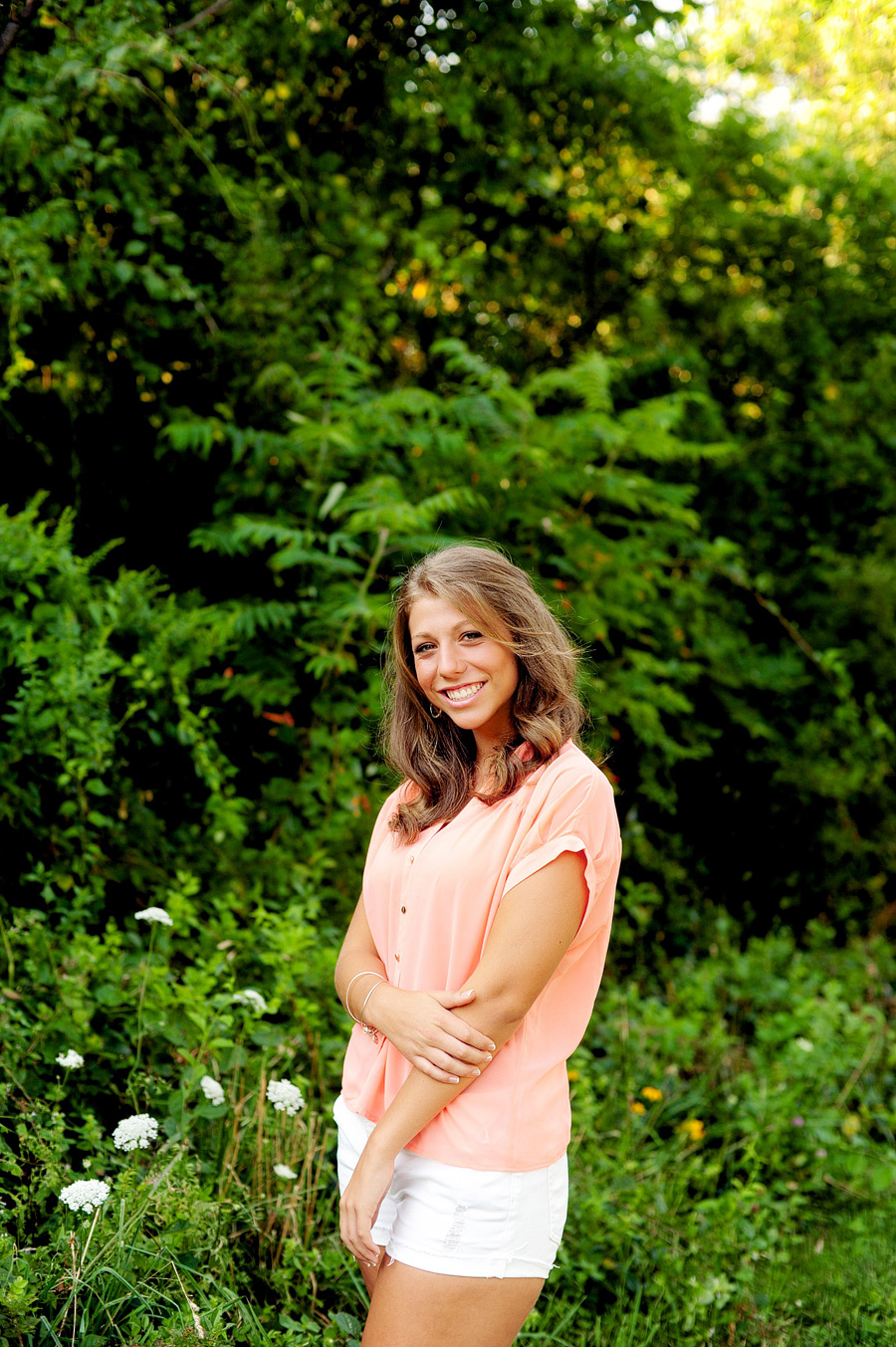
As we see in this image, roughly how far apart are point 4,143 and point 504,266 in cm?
370

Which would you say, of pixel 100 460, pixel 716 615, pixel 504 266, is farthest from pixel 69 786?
pixel 504 266

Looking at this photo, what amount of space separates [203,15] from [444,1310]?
4.90m

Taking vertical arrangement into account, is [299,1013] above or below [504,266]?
below

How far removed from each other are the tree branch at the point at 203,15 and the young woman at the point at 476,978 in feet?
11.6

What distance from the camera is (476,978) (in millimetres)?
1766

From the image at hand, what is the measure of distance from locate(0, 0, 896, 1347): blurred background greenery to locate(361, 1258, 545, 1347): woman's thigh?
0.61 m

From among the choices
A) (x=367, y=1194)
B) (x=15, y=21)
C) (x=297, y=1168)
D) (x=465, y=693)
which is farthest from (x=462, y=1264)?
(x=15, y=21)

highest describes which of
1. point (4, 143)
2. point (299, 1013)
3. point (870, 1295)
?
point (4, 143)

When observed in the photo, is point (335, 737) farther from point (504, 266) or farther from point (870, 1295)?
point (504, 266)

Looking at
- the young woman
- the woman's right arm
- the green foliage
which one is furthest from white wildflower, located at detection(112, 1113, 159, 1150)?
the woman's right arm

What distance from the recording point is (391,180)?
6.15 m

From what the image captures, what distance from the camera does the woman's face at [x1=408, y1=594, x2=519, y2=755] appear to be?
6.72 ft

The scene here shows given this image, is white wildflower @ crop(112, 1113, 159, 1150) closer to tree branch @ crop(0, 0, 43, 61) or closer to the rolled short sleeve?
the rolled short sleeve

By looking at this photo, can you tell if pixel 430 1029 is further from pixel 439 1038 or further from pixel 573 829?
pixel 573 829
